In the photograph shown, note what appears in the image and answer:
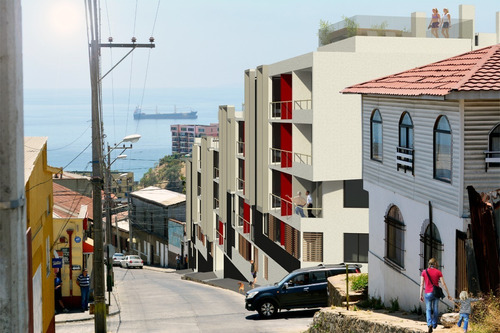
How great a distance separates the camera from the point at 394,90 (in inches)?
839

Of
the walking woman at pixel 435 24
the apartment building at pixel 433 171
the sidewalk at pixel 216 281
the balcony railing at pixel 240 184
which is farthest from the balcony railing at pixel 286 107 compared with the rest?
the apartment building at pixel 433 171

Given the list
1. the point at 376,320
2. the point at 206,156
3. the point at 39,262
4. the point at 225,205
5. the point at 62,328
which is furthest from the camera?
the point at 206,156

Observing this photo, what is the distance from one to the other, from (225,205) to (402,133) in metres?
39.1

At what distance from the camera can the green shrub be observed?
26.1 meters

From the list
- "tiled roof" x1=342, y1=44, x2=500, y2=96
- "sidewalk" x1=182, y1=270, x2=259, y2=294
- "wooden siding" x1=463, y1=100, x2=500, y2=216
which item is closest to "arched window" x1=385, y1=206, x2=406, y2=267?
"tiled roof" x1=342, y1=44, x2=500, y2=96

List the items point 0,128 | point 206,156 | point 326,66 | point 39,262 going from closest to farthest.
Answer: point 0,128 → point 39,262 → point 326,66 → point 206,156

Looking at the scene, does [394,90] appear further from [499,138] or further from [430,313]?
[430,313]

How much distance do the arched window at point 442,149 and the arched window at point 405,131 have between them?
1.87 metres

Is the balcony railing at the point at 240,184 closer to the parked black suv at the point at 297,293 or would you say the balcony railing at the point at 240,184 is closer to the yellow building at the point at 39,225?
the parked black suv at the point at 297,293

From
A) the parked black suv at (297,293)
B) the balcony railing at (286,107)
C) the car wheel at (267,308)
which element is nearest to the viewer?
the parked black suv at (297,293)

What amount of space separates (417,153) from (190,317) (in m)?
14.9

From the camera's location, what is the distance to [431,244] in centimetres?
1933

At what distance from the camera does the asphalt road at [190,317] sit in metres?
28.0

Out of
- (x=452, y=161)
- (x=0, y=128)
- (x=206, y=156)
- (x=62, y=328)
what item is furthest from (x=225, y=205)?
(x=0, y=128)
